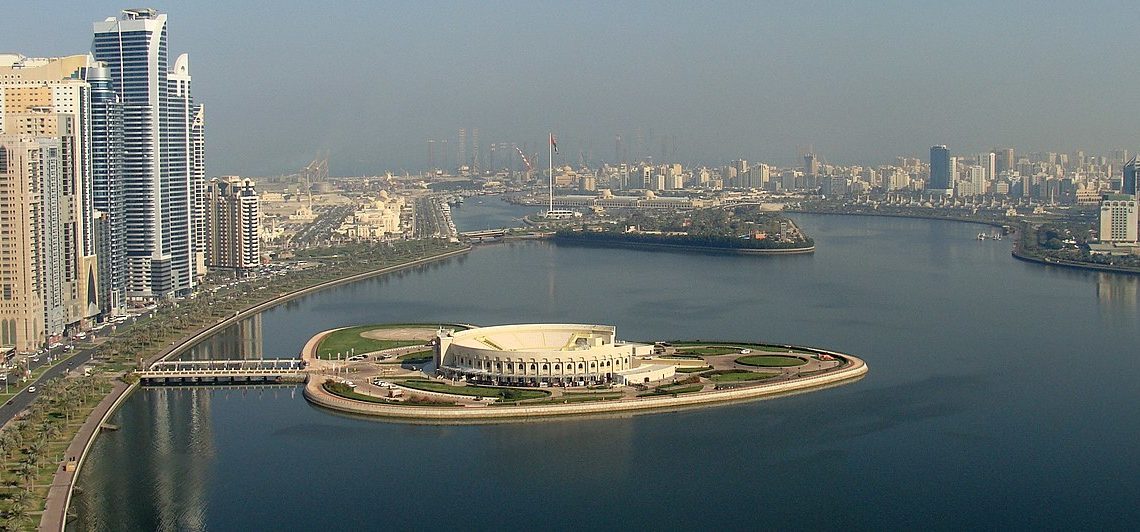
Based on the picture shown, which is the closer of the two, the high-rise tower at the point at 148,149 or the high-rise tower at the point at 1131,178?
the high-rise tower at the point at 148,149

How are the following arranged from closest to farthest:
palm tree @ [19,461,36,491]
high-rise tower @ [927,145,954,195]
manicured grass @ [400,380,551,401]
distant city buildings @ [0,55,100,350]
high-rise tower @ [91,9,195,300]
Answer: palm tree @ [19,461,36,491] → manicured grass @ [400,380,551,401] → distant city buildings @ [0,55,100,350] → high-rise tower @ [91,9,195,300] → high-rise tower @ [927,145,954,195]

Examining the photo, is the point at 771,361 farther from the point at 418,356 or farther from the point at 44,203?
the point at 44,203

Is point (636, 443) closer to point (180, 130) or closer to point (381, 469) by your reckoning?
point (381, 469)

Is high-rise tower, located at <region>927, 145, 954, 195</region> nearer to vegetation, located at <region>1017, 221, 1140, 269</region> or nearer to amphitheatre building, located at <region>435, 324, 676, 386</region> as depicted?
vegetation, located at <region>1017, 221, 1140, 269</region>

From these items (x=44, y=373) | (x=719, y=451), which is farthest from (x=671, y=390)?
(x=44, y=373)

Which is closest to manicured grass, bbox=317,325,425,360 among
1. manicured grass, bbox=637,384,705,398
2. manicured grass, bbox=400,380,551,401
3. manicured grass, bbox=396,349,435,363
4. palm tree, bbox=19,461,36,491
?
manicured grass, bbox=396,349,435,363

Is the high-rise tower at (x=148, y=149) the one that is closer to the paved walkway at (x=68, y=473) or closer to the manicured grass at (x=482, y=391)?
the paved walkway at (x=68, y=473)

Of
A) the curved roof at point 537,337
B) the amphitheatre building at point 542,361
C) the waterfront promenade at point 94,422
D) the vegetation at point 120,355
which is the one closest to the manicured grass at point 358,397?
the amphitheatre building at point 542,361
